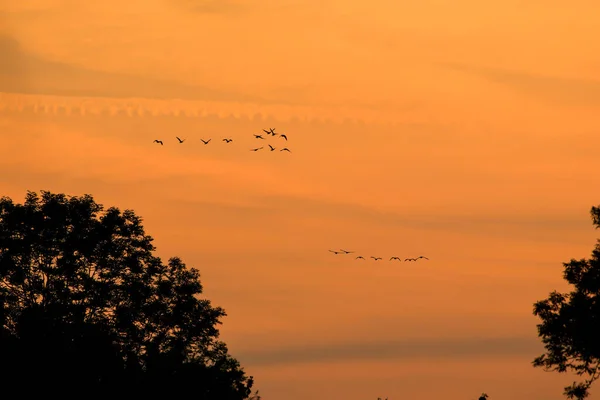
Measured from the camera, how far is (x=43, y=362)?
353ft

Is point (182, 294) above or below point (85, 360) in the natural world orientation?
above

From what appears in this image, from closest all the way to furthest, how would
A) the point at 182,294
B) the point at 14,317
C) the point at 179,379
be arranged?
the point at 179,379
the point at 14,317
the point at 182,294

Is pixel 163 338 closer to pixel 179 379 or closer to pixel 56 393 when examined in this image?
pixel 179 379

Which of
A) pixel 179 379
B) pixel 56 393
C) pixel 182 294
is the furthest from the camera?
pixel 182 294

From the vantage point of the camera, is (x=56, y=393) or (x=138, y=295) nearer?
(x=56, y=393)

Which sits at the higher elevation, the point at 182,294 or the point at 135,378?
the point at 182,294

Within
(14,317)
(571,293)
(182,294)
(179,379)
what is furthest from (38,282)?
(571,293)

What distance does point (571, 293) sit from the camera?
116 m

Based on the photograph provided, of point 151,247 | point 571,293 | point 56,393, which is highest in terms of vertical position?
point 151,247

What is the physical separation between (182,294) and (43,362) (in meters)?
32.0

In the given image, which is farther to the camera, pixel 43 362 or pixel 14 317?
pixel 14 317

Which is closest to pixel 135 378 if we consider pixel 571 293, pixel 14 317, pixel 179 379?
pixel 179 379

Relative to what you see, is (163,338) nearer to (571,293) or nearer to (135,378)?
(135,378)

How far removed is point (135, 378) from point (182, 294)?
88.4 ft
